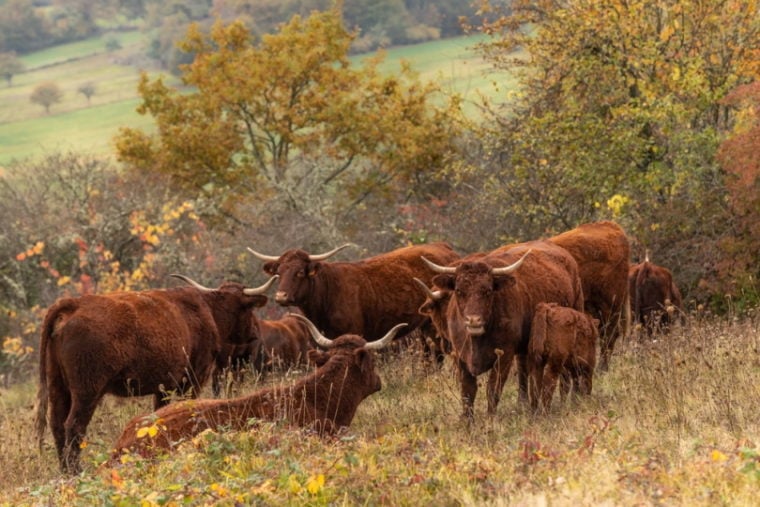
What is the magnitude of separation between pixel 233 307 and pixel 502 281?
13.4ft

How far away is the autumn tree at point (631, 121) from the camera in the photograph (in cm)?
1956

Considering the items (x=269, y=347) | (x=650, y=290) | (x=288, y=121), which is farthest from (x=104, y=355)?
(x=288, y=121)

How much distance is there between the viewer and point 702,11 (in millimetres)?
22141

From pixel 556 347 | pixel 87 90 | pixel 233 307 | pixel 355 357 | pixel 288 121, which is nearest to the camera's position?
pixel 355 357

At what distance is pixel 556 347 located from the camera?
1041 cm

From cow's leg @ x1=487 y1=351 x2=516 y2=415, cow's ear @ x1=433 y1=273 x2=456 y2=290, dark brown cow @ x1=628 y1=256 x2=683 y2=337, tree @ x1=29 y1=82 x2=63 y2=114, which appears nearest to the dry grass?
cow's leg @ x1=487 y1=351 x2=516 y2=415

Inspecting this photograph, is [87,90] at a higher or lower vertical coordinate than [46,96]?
lower

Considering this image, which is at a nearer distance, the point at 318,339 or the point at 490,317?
the point at 318,339

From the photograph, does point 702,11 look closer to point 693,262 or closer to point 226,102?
point 693,262

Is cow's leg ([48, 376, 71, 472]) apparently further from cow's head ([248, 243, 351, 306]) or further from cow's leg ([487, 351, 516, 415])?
cow's leg ([487, 351, 516, 415])

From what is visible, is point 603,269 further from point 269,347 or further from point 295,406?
point 295,406

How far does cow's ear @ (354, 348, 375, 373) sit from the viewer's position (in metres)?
9.92

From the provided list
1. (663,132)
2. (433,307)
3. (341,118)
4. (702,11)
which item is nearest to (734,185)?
(663,132)

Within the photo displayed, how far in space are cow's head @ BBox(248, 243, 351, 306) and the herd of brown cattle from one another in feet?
0.05
